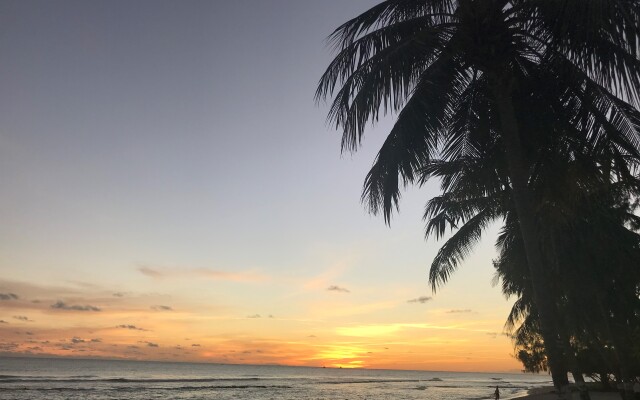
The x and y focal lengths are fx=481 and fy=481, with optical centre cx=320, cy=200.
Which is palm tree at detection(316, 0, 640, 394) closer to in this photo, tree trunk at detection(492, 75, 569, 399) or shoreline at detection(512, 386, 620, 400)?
tree trunk at detection(492, 75, 569, 399)

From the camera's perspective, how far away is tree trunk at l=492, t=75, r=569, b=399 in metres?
6.87

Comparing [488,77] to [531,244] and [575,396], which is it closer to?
[531,244]

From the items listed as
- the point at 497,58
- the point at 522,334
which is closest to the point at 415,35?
the point at 497,58

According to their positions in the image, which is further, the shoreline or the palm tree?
the shoreline

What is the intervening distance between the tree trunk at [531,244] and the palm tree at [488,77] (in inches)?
0.6

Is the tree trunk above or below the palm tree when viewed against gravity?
below

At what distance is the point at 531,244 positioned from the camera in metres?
7.52

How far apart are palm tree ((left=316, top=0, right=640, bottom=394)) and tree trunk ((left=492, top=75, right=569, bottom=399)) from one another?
0.02 metres

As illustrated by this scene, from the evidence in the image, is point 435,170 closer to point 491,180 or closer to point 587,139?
Answer: point 491,180

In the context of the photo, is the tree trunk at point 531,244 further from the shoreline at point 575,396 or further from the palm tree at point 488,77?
the shoreline at point 575,396

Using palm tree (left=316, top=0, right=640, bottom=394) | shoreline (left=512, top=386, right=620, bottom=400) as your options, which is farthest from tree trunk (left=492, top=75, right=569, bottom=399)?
shoreline (left=512, top=386, right=620, bottom=400)

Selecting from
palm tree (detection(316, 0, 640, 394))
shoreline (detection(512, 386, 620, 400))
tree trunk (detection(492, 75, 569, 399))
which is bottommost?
shoreline (detection(512, 386, 620, 400))

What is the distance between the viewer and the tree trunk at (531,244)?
22.5 ft

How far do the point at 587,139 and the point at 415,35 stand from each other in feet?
11.7
